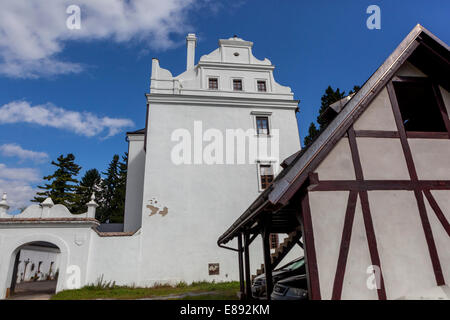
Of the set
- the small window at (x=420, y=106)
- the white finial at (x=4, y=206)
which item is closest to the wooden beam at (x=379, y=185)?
the small window at (x=420, y=106)

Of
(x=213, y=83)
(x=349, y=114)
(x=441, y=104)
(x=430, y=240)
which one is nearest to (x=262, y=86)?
(x=213, y=83)

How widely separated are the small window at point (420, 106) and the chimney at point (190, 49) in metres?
17.5

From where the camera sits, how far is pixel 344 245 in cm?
479

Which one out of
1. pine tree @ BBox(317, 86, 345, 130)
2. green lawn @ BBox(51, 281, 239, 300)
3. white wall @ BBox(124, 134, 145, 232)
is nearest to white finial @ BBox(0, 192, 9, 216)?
green lawn @ BBox(51, 281, 239, 300)

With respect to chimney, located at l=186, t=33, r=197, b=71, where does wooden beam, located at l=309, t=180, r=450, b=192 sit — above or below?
below

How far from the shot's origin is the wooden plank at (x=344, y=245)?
455cm

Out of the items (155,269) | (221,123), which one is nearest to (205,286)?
(155,269)

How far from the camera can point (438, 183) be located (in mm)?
5438

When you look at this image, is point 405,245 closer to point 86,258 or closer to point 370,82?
point 370,82

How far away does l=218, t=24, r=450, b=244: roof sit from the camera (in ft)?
15.5

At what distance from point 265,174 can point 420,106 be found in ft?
38.2

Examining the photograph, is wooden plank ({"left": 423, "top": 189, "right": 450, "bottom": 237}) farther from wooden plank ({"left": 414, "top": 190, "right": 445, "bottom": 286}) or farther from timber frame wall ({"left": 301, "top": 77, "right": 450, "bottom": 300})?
wooden plank ({"left": 414, "top": 190, "right": 445, "bottom": 286})

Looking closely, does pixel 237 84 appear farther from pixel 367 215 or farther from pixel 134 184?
pixel 367 215

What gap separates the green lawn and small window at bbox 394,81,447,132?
8950mm
